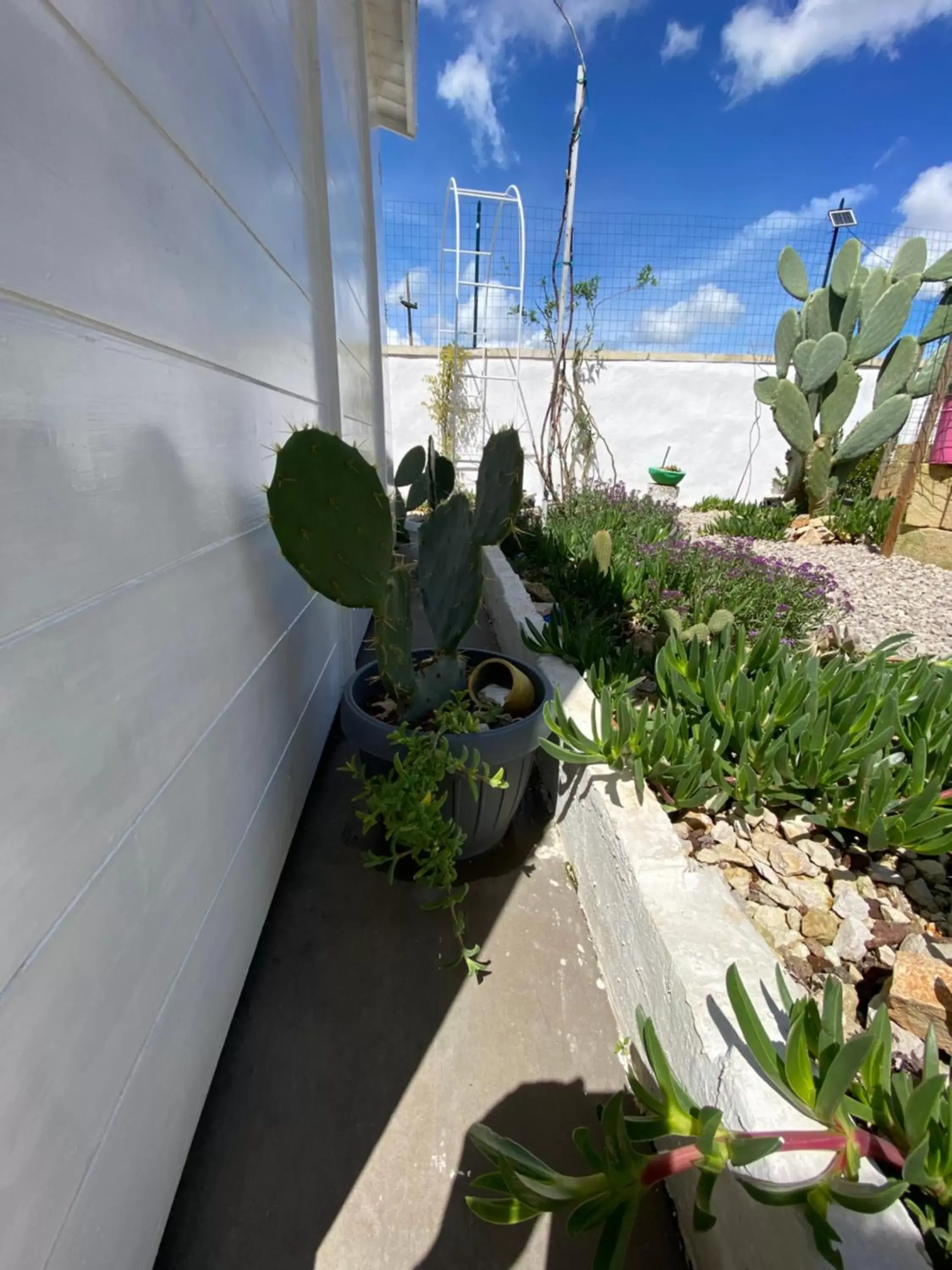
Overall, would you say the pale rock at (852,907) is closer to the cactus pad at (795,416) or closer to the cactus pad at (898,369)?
the cactus pad at (795,416)

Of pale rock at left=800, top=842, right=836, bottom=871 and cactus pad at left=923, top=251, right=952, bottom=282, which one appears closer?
pale rock at left=800, top=842, right=836, bottom=871

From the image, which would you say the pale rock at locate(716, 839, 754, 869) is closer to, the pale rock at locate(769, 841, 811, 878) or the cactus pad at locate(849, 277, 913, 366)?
the pale rock at locate(769, 841, 811, 878)

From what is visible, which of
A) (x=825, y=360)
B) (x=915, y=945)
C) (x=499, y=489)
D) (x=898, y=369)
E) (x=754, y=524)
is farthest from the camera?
(x=898, y=369)

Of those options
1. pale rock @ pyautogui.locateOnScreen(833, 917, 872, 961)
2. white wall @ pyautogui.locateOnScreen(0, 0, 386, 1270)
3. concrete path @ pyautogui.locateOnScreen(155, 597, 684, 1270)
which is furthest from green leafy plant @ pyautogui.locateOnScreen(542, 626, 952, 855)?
white wall @ pyautogui.locateOnScreen(0, 0, 386, 1270)

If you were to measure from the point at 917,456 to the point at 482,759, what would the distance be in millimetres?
4389

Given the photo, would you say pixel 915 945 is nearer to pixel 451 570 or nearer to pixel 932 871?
pixel 932 871

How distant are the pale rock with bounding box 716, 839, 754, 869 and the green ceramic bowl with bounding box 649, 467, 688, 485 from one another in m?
6.04

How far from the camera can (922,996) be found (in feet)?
2.93

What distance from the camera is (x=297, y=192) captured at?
5.34 feet

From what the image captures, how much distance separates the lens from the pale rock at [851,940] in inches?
42.3

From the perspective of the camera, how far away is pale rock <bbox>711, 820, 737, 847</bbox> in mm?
1305

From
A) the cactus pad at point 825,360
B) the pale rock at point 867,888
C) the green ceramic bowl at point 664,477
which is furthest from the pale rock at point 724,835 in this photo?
the green ceramic bowl at point 664,477

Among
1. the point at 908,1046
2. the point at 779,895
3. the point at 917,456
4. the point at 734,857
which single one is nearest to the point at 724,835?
the point at 734,857

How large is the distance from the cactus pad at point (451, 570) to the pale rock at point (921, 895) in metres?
1.12
